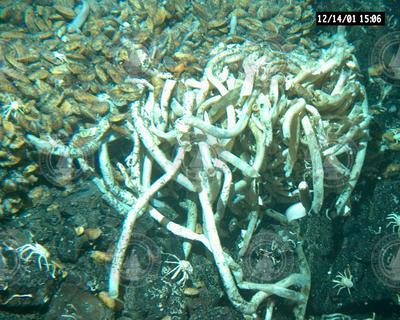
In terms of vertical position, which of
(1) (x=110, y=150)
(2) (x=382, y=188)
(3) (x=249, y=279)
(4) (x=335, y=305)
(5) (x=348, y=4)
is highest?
(5) (x=348, y=4)

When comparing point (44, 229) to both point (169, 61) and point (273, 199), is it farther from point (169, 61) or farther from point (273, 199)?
point (273, 199)

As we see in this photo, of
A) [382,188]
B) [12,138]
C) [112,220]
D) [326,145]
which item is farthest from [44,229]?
[382,188]

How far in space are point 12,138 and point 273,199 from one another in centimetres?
224

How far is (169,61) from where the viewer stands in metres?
2.93

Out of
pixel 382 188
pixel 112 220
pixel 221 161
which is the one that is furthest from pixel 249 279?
pixel 382 188

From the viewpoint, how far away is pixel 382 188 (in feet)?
9.98

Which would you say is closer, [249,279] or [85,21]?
[249,279]

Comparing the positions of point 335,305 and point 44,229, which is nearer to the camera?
point 44,229

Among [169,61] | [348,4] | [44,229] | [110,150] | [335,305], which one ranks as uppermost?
[348,4]

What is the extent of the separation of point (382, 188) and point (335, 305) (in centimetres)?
117

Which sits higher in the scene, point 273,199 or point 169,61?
point 169,61

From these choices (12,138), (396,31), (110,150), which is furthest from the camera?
(396,31)

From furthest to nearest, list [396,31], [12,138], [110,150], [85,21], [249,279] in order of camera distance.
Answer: [396,31]
[85,21]
[110,150]
[249,279]
[12,138]

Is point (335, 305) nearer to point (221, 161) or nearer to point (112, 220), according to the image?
point (221, 161)
